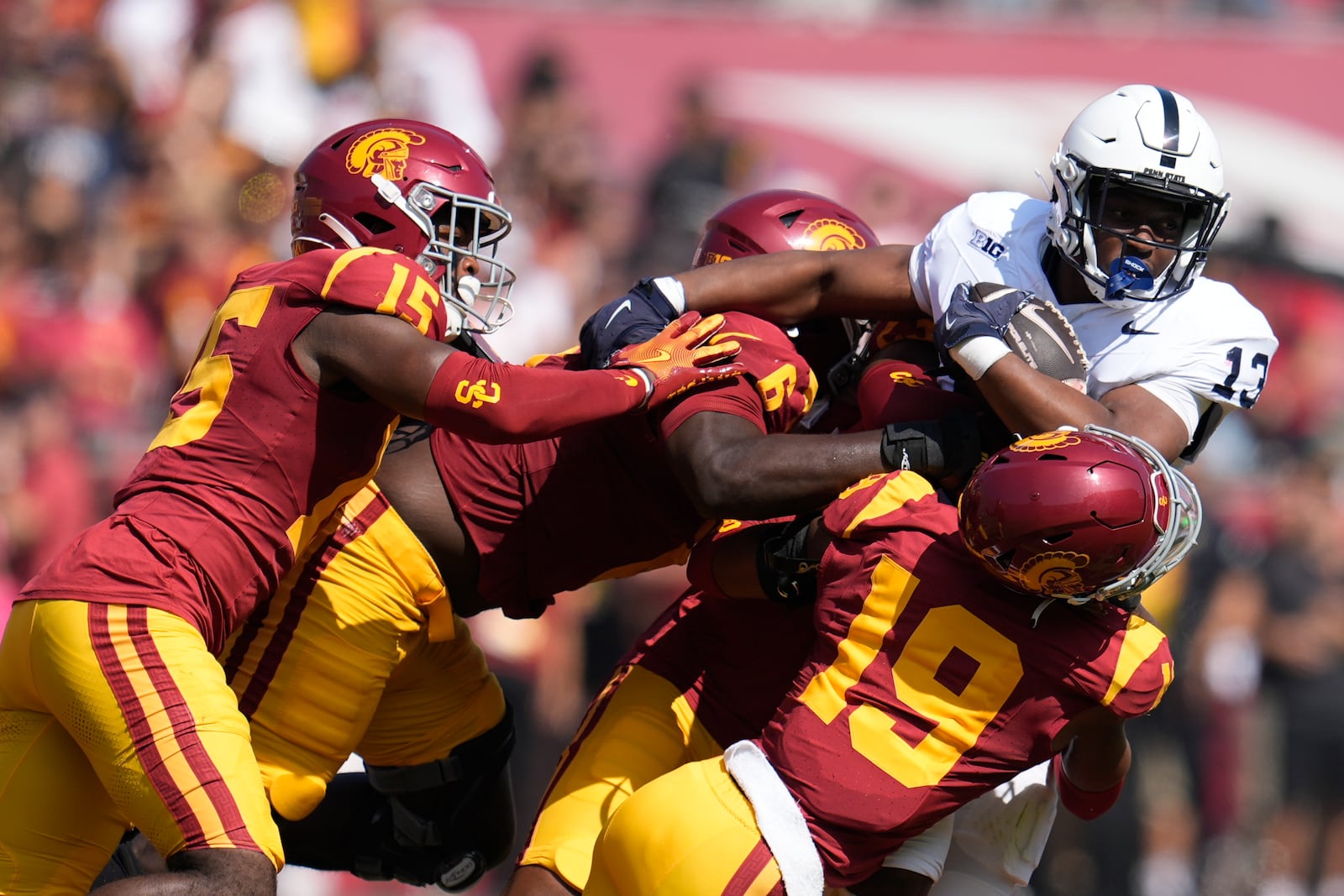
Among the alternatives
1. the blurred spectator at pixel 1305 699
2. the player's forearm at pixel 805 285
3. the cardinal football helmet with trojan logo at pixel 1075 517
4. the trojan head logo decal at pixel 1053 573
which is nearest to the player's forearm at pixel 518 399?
the player's forearm at pixel 805 285

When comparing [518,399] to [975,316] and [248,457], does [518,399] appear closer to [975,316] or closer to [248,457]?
[248,457]

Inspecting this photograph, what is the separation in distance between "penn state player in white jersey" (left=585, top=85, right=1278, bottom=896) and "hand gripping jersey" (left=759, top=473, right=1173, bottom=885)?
14.9 inches

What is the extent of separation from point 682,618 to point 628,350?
0.83 meters

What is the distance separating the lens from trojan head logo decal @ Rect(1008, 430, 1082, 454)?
135 inches

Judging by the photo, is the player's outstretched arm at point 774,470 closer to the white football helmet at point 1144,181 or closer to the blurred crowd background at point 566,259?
the white football helmet at point 1144,181

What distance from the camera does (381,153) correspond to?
4.35 metres

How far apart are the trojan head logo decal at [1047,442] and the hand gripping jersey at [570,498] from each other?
2.98 feet

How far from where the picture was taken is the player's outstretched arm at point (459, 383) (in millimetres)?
3830

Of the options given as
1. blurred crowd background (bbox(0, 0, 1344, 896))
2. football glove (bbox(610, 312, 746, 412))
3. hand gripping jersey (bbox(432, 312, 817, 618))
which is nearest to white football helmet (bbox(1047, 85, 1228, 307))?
hand gripping jersey (bbox(432, 312, 817, 618))

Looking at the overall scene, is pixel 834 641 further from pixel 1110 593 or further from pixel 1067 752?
pixel 1067 752

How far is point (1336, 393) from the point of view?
399 inches

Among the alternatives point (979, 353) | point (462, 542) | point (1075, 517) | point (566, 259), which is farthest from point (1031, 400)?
point (566, 259)

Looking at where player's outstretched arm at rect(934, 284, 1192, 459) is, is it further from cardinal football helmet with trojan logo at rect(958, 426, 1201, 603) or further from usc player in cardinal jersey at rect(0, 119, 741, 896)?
usc player in cardinal jersey at rect(0, 119, 741, 896)

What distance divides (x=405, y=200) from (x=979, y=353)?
1.51m
